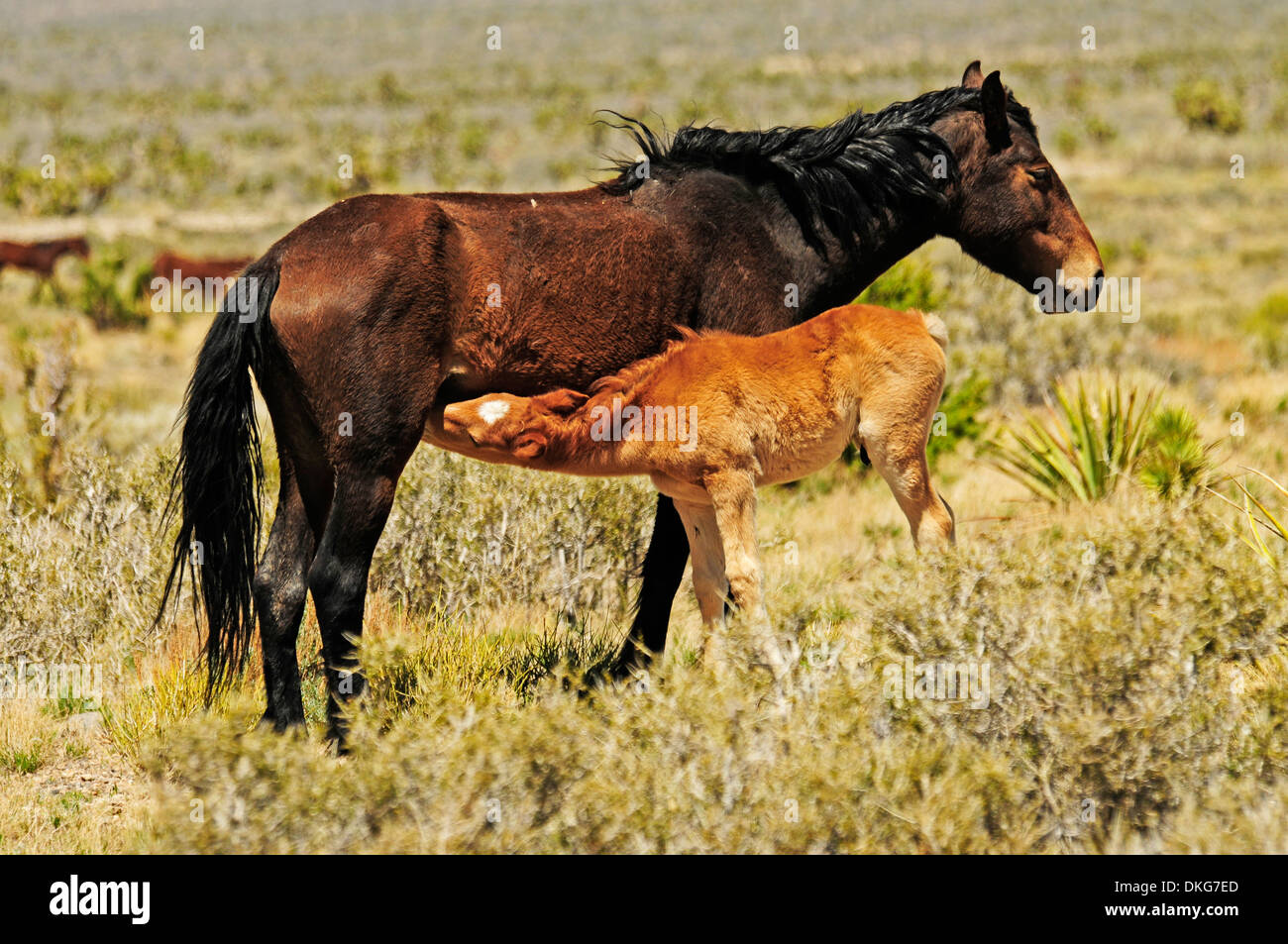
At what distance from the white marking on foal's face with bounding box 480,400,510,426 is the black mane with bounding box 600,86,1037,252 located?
133 centimetres

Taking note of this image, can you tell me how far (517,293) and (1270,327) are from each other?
1753cm

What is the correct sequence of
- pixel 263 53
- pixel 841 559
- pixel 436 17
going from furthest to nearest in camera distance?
pixel 436 17, pixel 263 53, pixel 841 559

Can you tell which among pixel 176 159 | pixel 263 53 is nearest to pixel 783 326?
pixel 176 159

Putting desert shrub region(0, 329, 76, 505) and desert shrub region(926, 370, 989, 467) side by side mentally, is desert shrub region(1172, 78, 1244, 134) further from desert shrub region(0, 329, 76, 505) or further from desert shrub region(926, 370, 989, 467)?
desert shrub region(0, 329, 76, 505)

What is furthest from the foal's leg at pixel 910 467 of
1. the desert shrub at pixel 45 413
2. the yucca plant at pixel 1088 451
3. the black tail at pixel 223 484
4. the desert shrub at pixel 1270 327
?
the desert shrub at pixel 1270 327

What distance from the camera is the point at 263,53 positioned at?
310ft

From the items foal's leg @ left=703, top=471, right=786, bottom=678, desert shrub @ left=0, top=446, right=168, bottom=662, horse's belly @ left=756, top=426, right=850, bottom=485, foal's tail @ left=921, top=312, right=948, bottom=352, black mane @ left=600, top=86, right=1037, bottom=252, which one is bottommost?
desert shrub @ left=0, top=446, right=168, bottom=662

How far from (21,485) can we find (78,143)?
44619 millimetres

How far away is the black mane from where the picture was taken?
6.20 meters

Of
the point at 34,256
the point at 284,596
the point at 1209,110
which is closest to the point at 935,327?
the point at 284,596

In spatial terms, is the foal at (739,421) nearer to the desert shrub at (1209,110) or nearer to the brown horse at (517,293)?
the brown horse at (517,293)

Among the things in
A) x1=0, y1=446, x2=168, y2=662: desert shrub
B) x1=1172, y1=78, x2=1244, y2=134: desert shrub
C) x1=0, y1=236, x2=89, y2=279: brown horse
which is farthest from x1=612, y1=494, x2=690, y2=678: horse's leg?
x1=1172, y1=78, x2=1244, y2=134: desert shrub
